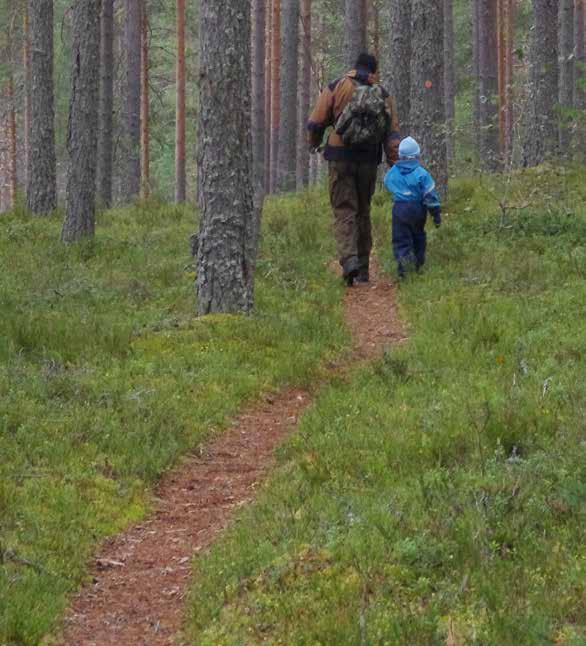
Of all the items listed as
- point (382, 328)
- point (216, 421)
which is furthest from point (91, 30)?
point (216, 421)

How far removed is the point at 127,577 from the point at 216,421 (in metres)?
2.35

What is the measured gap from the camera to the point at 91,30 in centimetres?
1484

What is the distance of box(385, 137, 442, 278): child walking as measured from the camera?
1214 centimetres

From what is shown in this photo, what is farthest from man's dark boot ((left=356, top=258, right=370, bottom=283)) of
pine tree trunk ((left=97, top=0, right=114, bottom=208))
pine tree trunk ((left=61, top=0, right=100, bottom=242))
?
pine tree trunk ((left=97, top=0, right=114, bottom=208))

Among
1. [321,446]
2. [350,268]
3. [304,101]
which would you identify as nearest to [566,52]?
[304,101]

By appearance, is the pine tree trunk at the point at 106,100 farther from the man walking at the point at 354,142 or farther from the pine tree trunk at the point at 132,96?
the man walking at the point at 354,142

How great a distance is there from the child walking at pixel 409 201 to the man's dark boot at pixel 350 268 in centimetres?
57

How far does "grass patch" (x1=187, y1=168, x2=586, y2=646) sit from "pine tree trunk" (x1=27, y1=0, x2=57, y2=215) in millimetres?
10825

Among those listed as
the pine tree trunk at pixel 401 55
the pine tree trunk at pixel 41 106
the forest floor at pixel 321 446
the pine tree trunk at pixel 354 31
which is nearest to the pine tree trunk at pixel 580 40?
the pine tree trunk at pixel 354 31

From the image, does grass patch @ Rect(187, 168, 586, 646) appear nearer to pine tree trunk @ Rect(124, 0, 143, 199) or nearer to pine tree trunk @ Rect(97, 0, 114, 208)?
pine tree trunk @ Rect(97, 0, 114, 208)

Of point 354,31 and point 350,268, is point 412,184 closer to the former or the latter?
point 350,268

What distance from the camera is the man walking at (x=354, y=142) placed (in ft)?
38.7

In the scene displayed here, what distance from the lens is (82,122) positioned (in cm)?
1487

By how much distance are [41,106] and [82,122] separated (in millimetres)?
3336
